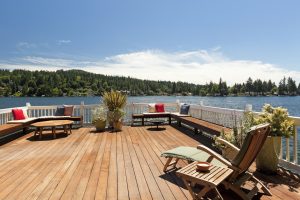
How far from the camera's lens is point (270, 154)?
3840mm

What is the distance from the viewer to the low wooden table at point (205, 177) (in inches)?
103

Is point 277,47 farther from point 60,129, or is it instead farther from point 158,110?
point 60,129

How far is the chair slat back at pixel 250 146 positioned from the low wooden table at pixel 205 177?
192mm

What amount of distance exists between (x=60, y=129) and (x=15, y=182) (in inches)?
226

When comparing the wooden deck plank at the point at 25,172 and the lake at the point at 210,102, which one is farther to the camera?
the lake at the point at 210,102

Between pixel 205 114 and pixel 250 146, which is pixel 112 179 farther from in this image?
pixel 205 114

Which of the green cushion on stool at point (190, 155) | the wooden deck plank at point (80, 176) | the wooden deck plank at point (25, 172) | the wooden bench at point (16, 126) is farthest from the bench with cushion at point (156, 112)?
the green cushion on stool at point (190, 155)

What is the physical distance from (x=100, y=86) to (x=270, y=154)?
82294mm

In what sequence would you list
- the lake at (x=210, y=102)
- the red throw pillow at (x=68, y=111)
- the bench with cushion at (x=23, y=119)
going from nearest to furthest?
the bench with cushion at (x=23, y=119), the red throw pillow at (x=68, y=111), the lake at (x=210, y=102)

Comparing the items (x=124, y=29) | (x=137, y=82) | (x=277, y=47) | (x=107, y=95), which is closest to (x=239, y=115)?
(x=107, y=95)

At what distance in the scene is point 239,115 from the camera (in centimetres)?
592

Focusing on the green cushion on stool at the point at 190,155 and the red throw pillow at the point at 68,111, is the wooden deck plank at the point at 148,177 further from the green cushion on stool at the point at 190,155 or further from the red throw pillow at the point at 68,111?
the red throw pillow at the point at 68,111

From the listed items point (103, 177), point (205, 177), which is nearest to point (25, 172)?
point (103, 177)

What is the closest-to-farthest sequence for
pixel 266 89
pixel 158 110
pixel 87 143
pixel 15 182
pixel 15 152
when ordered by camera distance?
pixel 15 182 → pixel 15 152 → pixel 87 143 → pixel 158 110 → pixel 266 89
